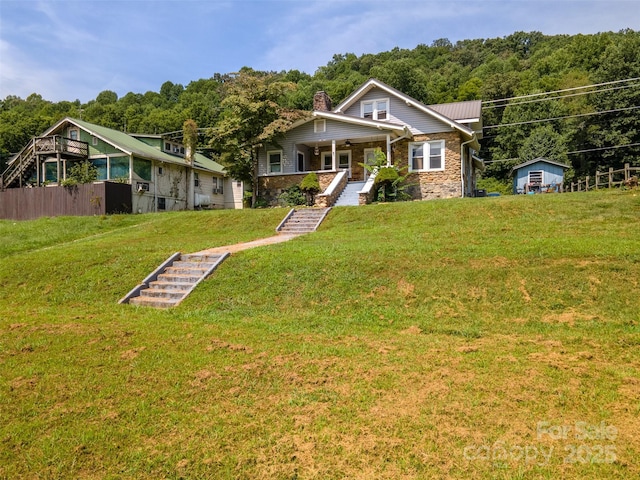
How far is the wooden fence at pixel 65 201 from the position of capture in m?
22.3

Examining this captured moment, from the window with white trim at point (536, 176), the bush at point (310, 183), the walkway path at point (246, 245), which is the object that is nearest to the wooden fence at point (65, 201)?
the bush at point (310, 183)

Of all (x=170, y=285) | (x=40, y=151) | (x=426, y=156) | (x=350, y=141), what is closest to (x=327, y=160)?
(x=350, y=141)

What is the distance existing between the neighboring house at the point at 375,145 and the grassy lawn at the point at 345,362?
10.4 metres

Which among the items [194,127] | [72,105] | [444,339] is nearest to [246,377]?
[444,339]

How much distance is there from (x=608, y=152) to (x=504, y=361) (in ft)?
143

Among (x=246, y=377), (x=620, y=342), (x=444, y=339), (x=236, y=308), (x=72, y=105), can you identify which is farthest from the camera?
(x=72, y=105)

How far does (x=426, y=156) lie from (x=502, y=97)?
34217 mm

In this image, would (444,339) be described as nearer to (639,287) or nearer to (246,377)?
(246,377)

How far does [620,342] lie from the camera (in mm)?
5312

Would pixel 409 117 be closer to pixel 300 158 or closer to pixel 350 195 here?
pixel 350 195

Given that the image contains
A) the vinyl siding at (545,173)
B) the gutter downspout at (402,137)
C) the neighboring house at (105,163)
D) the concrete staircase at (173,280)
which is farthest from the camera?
the vinyl siding at (545,173)

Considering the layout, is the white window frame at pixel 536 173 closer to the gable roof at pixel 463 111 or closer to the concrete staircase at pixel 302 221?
the gable roof at pixel 463 111

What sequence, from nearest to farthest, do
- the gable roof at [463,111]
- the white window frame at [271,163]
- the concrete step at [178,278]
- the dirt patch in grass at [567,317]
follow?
the dirt patch in grass at [567,317] → the concrete step at [178,278] → the white window frame at [271,163] → the gable roof at [463,111]

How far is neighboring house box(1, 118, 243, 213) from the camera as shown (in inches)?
1027
